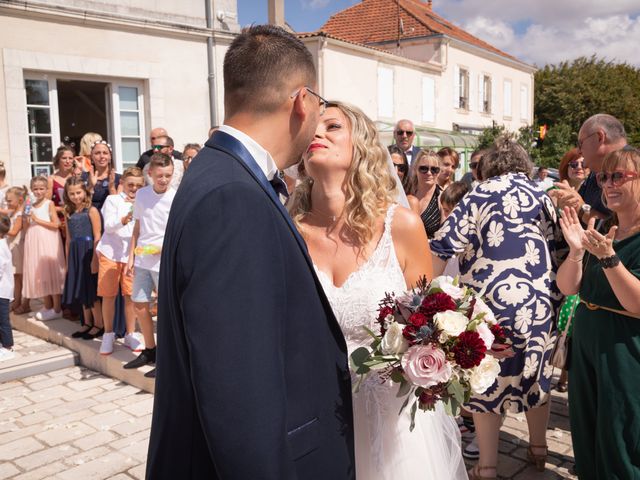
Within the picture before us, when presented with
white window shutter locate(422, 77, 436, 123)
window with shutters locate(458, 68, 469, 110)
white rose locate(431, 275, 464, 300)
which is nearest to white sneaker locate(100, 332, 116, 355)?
white rose locate(431, 275, 464, 300)

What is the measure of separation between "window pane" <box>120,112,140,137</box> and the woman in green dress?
10.5 m

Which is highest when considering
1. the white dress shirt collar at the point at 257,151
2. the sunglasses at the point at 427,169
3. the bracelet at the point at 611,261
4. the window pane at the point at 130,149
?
the window pane at the point at 130,149

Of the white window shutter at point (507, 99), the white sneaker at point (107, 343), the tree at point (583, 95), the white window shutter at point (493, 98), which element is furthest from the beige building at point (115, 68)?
the tree at point (583, 95)

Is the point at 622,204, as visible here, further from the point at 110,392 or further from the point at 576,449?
the point at 110,392

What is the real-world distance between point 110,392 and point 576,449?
14.9ft

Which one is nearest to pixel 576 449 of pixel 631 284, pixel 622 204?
pixel 631 284

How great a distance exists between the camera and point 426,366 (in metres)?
2.16

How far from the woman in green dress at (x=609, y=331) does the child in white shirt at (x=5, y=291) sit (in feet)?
19.5

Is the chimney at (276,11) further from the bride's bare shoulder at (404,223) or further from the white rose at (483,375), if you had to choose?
the white rose at (483,375)

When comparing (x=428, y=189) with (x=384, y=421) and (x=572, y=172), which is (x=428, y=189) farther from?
(x=384, y=421)

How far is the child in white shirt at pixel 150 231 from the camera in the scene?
5.79m

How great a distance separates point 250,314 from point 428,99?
27124mm

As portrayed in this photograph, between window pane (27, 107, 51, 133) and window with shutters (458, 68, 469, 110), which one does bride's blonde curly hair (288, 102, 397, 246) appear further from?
window with shutters (458, 68, 469, 110)

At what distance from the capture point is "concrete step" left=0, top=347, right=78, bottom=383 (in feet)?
20.7
